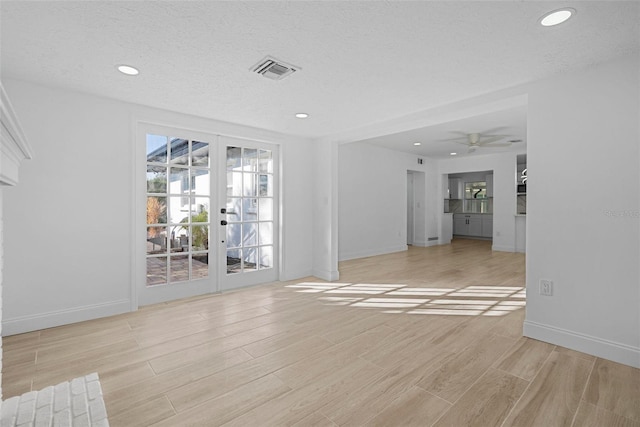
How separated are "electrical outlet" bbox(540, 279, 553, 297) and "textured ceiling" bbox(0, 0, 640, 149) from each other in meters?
1.72

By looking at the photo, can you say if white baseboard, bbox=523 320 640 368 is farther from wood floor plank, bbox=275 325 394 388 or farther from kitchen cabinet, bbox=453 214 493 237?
kitchen cabinet, bbox=453 214 493 237

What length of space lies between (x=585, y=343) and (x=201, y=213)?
13.2 feet

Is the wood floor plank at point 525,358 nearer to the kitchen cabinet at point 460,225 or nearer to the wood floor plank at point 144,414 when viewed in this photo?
the wood floor plank at point 144,414

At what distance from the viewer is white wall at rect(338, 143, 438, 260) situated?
653 centimetres

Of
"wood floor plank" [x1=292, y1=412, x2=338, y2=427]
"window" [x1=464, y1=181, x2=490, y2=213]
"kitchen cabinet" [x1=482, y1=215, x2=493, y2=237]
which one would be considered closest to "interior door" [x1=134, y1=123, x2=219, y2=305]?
"wood floor plank" [x1=292, y1=412, x2=338, y2=427]

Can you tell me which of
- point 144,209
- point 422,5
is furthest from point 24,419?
point 422,5

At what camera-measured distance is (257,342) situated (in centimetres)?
259

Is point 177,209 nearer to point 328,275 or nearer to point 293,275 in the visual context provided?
point 293,275

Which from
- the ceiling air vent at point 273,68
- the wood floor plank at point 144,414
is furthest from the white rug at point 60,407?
the ceiling air vent at point 273,68

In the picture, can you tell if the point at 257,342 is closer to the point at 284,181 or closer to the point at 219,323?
the point at 219,323

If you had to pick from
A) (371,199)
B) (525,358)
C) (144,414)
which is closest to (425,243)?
(371,199)

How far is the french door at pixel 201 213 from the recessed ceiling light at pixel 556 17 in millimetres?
3456

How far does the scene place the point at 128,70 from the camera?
253 cm

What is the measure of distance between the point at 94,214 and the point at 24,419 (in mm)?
1951
